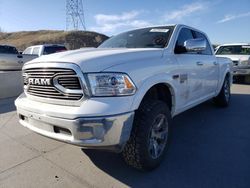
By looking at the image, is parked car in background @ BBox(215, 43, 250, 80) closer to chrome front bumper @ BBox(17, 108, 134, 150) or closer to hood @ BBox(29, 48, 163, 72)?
hood @ BBox(29, 48, 163, 72)

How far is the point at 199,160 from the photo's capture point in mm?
3053

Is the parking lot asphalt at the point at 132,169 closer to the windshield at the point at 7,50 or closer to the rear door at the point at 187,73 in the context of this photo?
the rear door at the point at 187,73

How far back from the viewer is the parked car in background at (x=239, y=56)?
10023mm

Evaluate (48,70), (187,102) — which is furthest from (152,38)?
(48,70)

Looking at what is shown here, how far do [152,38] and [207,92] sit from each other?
5.62 feet

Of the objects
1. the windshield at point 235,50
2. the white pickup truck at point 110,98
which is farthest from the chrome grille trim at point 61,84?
the windshield at point 235,50

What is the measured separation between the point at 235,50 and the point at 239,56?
849mm

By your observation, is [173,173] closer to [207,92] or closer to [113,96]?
[113,96]

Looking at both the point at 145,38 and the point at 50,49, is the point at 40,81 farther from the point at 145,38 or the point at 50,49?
the point at 50,49

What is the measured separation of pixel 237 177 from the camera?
2645mm

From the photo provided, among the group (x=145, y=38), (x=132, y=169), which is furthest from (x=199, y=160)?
(x=145, y=38)

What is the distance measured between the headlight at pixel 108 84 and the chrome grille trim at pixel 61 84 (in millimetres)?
90

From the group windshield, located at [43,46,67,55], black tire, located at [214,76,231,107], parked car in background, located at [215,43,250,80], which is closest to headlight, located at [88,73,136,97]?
black tire, located at [214,76,231,107]

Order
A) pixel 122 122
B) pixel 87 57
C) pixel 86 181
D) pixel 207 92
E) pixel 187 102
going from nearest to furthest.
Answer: pixel 122 122 → pixel 87 57 → pixel 86 181 → pixel 187 102 → pixel 207 92
